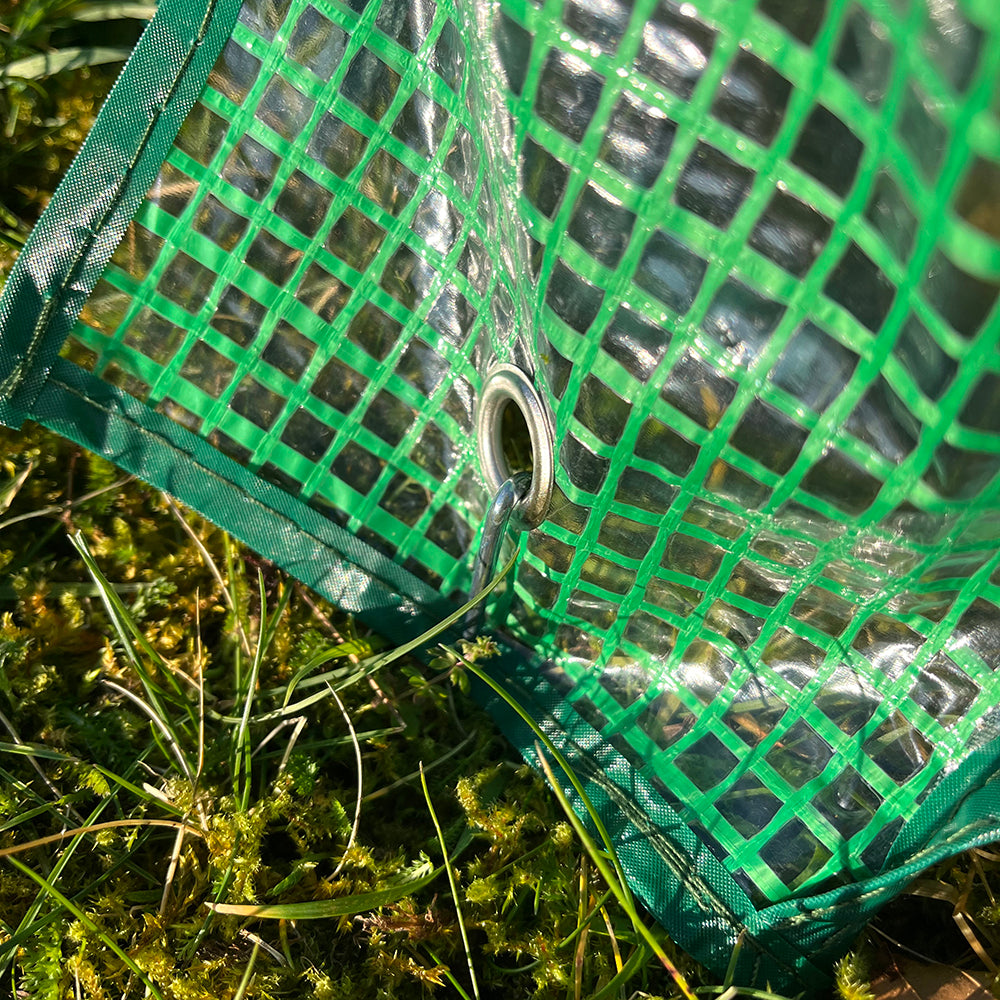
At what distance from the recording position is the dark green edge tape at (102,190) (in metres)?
1.42

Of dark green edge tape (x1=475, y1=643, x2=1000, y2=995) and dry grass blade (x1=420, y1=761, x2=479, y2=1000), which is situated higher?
dark green edge tape (x1=475, y1=643, x2=1000, y2=995)

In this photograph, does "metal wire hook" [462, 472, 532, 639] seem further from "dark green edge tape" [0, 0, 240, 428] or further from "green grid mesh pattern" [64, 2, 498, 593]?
"dark green edge tape" [0, 0, 240, 428]

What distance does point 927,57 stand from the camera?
2.45ft

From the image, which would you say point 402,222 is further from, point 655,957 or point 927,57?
point 655,957

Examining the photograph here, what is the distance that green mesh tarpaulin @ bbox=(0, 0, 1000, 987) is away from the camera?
2.85 feet

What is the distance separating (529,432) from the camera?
1314 millimetres

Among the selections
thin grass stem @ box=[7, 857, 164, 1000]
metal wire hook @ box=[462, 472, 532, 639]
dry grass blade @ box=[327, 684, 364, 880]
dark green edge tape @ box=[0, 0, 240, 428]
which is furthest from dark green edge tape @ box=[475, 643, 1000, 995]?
dark green edge tape @ box=[0, 0, 240, 428]

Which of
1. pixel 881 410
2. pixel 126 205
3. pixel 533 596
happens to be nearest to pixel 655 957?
pixel 533 596

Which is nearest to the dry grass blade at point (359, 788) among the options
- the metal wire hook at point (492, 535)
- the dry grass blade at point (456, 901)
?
the dry grass blade at point (456, 901)

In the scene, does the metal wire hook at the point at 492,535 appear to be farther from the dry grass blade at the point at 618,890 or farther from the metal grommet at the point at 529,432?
the dry grass blade at the point at 618,890

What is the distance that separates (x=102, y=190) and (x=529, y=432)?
2.74 ft

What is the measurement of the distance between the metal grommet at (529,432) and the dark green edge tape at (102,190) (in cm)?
70

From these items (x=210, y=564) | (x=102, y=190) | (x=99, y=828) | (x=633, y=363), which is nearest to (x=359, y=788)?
(x=99, y=828)

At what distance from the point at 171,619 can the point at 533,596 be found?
2.31ft
